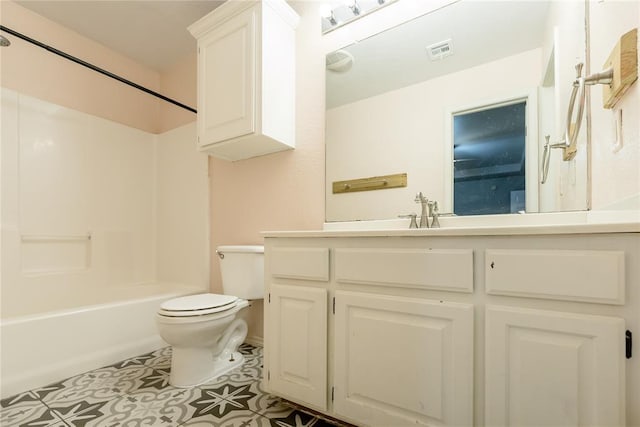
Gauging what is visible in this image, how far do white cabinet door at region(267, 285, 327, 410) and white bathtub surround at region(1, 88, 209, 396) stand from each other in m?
1.16

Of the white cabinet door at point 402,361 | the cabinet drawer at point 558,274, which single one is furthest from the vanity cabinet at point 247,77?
the cabinet drawer at point 558,274

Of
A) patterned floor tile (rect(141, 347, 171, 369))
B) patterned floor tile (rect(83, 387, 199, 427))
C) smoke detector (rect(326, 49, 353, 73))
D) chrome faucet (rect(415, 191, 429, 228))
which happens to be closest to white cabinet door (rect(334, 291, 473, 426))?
chrome faucet (rect(415, 191, 429, 228))

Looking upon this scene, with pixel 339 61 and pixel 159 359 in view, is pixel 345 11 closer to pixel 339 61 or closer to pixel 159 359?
pixel 339 61

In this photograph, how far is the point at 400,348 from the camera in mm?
905

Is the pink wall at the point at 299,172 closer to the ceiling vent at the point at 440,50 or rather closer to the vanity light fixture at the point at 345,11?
the vanity light fixture at the point at 345,11

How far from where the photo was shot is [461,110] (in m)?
1.33

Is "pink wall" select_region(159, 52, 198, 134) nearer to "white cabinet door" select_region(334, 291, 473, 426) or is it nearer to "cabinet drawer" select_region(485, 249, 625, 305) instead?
"white cabinet door" select_region(334, 291, 473, 426)

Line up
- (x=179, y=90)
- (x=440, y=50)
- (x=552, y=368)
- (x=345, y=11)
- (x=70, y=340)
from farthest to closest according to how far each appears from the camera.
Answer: (x=179, y=90), (x=345, y=11), (x=70, y=340), (x=440, y=50), (x=552, y=368)

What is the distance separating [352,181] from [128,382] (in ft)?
5.15

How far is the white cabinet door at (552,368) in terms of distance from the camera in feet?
2.13

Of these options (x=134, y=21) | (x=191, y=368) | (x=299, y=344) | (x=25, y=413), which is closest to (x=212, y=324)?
(x=191, y=368)

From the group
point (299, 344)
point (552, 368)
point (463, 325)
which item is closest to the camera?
point (552, 368)

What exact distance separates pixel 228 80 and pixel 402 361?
1676 mm

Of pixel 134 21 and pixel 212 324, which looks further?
pixel 134 21
